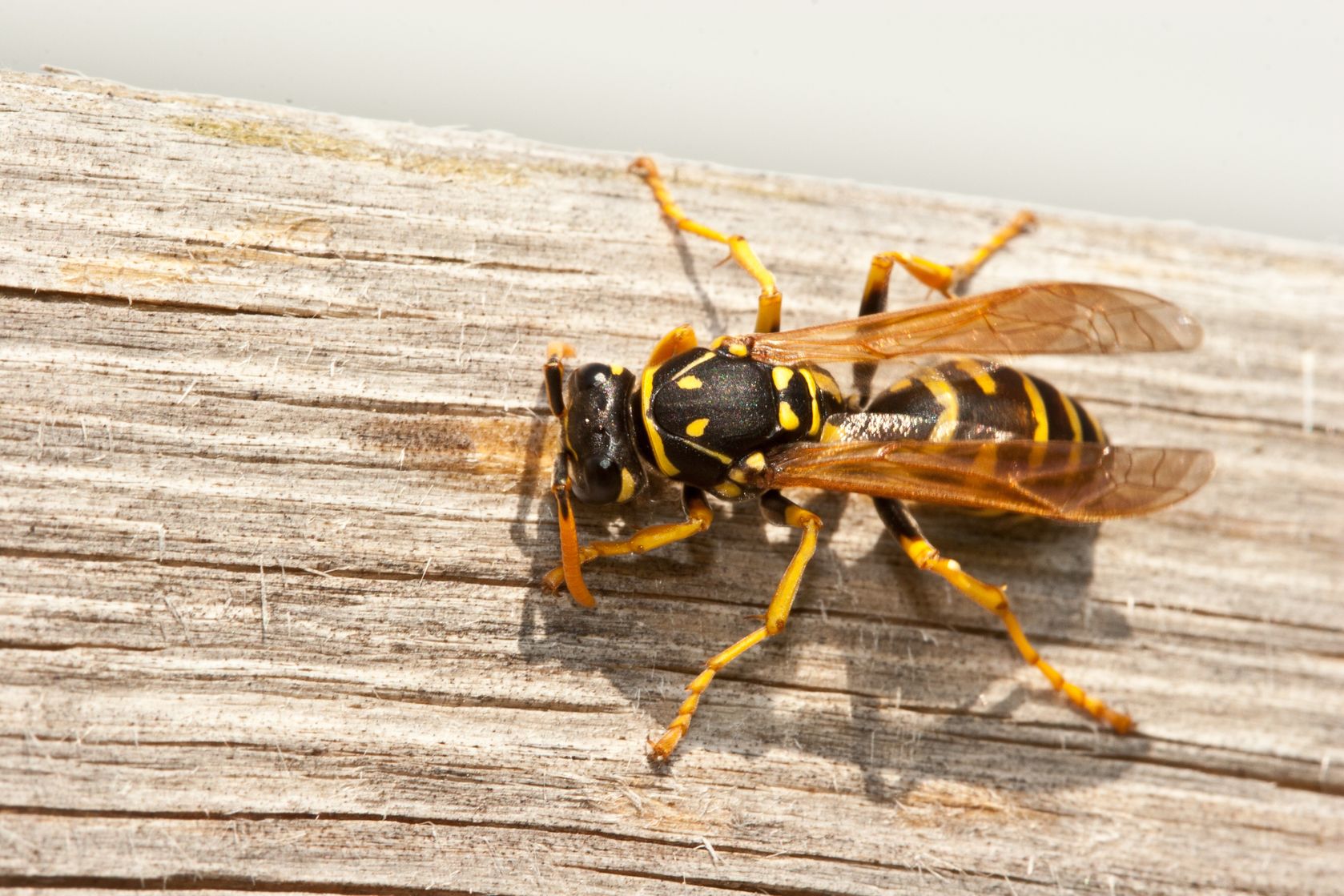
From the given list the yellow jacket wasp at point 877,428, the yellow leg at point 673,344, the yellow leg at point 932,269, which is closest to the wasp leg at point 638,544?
the yellow jacket wasp at point 877,428

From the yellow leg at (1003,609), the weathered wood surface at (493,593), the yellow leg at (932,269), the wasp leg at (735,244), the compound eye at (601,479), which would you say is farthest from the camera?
the yellow leg at (932,269)

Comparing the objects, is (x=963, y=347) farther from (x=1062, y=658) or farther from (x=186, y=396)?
(x=186, y=396)

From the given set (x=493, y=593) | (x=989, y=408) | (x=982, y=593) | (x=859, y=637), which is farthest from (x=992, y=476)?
(x=493, y=593)

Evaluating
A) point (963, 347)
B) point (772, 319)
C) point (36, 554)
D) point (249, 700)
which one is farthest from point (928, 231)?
point (36, 554)

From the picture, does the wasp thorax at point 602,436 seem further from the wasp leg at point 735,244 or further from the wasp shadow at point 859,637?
the wasp leg at point 735,244

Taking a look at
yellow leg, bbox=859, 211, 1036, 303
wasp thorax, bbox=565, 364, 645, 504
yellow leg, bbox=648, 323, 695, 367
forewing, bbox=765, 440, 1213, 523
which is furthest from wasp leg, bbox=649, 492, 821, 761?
yellow leg, bbox=859, 211, 1036, 303

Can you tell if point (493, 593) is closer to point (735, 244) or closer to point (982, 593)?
point (735, 244)
